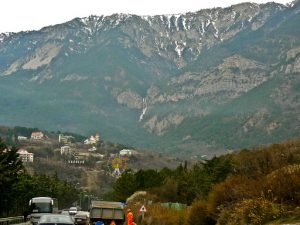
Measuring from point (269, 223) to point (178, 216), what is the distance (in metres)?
15.5

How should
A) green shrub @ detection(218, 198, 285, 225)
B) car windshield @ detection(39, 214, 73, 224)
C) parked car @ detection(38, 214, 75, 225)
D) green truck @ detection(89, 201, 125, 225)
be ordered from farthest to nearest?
1. green truck @ detection(89, 201, 125, 225)
2. car windshield @ detection(39, 214, 73, 224)
3. parked car @ detection(38, 214, 75, 225)
4. green shrub @ detection(218, 198, 285, 225)

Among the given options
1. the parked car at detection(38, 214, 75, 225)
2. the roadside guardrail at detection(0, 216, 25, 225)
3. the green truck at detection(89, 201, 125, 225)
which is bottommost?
the roadside guardrail at detection(0, 216, 25, 225)

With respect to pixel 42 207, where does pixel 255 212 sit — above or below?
above

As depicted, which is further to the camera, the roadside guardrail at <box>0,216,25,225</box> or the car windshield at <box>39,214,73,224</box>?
the roadside guardrail at <box>0,216,25,225</box>

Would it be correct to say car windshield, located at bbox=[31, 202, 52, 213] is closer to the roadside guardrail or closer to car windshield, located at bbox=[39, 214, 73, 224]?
the roadside guardrail

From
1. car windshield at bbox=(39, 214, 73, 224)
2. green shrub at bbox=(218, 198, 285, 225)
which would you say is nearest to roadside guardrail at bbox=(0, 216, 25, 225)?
car windshield at bbox=(39, 214, 73, 224)

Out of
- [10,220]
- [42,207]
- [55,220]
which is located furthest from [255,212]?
[10,220]

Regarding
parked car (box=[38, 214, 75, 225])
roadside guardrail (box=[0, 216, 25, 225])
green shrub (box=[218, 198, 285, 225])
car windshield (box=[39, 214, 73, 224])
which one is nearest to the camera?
green shrub (box=[218, 198, 285, 225])

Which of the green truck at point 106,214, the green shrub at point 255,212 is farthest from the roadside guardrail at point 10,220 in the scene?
the green shrub at point 255,212

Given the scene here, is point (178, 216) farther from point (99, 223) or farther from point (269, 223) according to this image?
point (269, 223)

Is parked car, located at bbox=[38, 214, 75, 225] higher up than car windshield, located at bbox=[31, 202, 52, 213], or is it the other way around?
parked car, located at bbox=[38, 214, 75, 225]

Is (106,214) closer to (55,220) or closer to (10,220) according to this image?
(55,220)

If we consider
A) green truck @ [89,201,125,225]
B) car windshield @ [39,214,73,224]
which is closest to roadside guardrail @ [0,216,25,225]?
green truck @ [89,201,125,225]

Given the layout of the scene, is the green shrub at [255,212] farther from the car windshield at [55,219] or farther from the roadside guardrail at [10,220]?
the roadside guardrail at [10,220]
